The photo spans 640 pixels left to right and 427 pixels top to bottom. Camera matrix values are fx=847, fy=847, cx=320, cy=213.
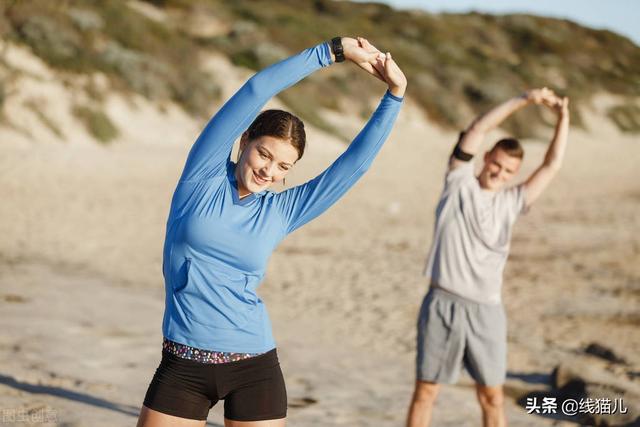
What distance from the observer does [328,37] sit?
3834cm

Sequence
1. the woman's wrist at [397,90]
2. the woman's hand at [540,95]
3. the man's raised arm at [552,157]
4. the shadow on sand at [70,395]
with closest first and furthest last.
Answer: the woman's wrist at [397,90] → the woman's hand at [540,95] → the man's raised arm at [552,157] → the shadow on sand at [70,395]

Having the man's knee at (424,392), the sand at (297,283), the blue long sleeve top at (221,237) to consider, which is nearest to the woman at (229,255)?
the blue long sleeve top at (221,237)

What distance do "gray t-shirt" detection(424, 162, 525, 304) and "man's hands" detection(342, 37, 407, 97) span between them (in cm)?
149

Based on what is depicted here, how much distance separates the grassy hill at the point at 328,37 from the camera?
21.9 metres

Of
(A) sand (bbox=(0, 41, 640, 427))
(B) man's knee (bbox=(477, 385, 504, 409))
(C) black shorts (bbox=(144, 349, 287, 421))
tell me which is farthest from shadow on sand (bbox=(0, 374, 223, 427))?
(C) black shorts (bbox=(144, 349, 287, 421))

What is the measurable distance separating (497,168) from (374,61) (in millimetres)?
1633

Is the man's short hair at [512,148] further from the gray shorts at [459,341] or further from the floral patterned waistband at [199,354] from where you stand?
the floral patterned waistband at [199,354]

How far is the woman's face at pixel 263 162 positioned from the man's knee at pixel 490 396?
1.96m

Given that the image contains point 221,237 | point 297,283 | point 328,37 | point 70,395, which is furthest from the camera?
point 328,37

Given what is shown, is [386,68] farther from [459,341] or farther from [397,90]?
[459,341]

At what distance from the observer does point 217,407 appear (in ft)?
16.9

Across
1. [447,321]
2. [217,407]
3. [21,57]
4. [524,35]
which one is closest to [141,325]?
[217,407]

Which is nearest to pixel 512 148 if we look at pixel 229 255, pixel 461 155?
pixel 461 155

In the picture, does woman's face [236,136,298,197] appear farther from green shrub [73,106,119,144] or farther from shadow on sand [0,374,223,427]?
green shrub [73,106,119,144]
